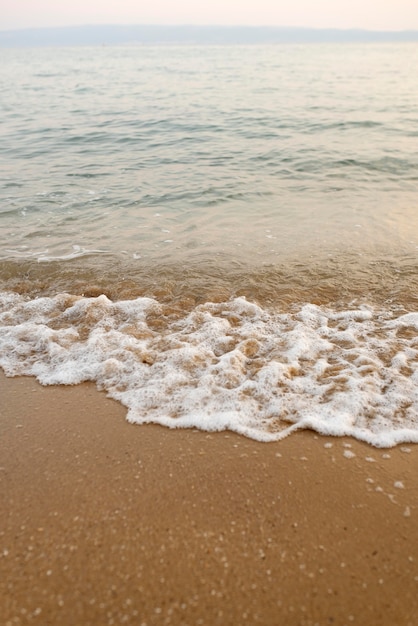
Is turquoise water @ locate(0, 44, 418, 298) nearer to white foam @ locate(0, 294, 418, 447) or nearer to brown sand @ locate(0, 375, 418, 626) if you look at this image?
white foam @ locate(0, 294, 418, 447)

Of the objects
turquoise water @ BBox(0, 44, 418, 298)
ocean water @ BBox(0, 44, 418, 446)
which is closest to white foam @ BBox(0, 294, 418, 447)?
ocean water @ BBox(0, 44, 418, 446)

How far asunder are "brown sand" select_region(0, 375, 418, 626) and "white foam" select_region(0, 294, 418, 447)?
0.19 metres

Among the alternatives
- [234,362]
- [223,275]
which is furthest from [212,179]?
[234,362]

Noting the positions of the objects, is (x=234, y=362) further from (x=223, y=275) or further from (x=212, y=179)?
(x=212, y=179)

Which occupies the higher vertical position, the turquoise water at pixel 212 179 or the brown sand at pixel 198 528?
the brown sand at pixel 198 528

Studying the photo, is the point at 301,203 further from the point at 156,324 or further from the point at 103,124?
the point at 103,124

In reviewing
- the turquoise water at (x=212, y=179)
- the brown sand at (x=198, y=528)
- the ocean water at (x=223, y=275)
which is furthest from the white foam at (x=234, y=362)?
the turquoise water at (x=212, y=179)

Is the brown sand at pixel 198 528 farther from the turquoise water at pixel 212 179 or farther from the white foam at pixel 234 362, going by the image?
the turquoise water at pixel 212 179

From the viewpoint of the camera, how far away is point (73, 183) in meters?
8.60

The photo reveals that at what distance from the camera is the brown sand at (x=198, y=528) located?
1.86 metres

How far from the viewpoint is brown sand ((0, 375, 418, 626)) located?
6.09ft

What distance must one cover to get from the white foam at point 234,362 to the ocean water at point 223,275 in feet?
0.04

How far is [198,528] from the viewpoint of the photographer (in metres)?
2.16

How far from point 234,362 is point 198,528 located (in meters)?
1.44
